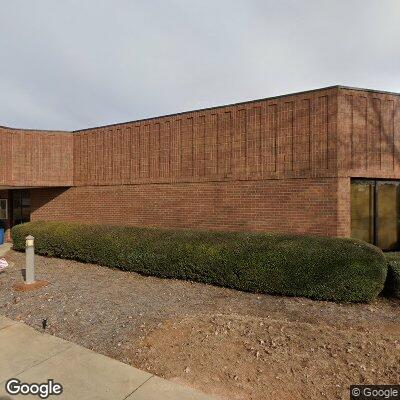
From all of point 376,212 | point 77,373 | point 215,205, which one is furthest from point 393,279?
point 77,373

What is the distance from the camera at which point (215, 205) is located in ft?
31.7

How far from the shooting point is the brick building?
8156mm

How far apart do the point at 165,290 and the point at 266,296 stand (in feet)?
7.55

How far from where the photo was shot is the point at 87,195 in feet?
A: 41.5

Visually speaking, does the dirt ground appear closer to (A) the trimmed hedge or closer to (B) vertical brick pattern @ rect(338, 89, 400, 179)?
(A) the trimmed hedge

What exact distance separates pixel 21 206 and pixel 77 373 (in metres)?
13.5

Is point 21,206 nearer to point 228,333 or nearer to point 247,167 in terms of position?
point 247,167

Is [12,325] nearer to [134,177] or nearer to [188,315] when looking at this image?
[188,315]

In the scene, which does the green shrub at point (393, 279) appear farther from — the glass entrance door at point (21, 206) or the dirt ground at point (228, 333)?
the glass entrance door at point (21, 206)

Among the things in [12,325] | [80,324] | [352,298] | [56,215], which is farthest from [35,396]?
[56,215]

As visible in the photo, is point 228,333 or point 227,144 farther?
point 227,144

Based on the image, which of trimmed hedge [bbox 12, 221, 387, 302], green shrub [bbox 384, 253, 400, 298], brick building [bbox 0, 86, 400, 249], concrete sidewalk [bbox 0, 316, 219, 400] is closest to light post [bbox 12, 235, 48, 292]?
trimmed hedge [bbox 12, 221, 387, 302]

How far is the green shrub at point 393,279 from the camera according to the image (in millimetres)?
6285

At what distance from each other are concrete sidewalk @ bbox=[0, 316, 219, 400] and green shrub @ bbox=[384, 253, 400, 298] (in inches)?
197
